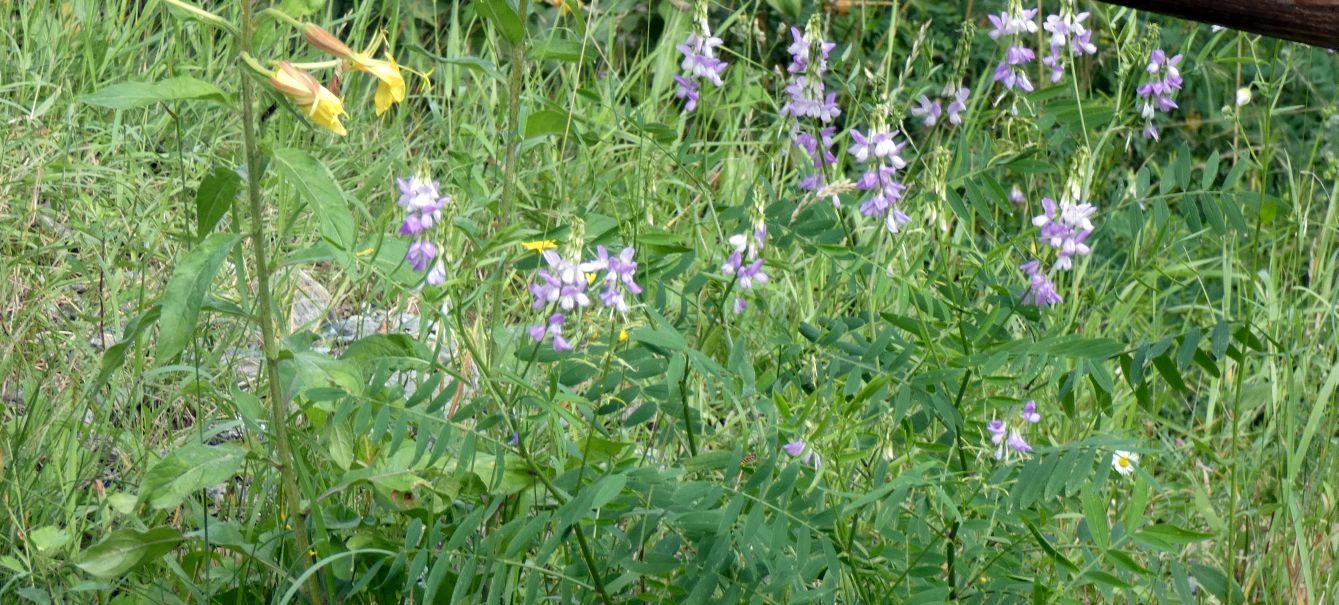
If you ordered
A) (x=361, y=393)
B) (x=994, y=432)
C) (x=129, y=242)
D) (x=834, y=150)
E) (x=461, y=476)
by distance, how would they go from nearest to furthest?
1. (x=361, y=393)
2. (x=461, y=476)
3. (x=994, y=432)
4. (x=129, y=242)
5. (x=834, y=150)

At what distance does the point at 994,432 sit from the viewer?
199 cm

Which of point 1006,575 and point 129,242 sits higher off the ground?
point 1006,575

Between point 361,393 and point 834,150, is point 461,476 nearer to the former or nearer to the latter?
point 361,393

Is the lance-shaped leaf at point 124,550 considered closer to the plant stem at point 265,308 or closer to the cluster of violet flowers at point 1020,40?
the plant stem at point 265,308

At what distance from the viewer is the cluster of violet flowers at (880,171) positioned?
1.86m

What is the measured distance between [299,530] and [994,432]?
0.91 meters

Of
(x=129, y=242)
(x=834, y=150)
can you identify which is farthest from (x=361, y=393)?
(x=834, y=150)

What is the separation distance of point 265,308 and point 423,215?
0.22 metres

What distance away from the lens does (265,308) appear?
1.70 m

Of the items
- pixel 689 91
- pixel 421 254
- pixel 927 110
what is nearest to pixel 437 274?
pixel 421 254

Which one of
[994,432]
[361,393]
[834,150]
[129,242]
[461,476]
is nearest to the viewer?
[361,393]

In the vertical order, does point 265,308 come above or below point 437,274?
below

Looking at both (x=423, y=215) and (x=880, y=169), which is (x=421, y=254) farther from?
(x=880, y=169)

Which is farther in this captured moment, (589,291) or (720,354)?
(720,354)
